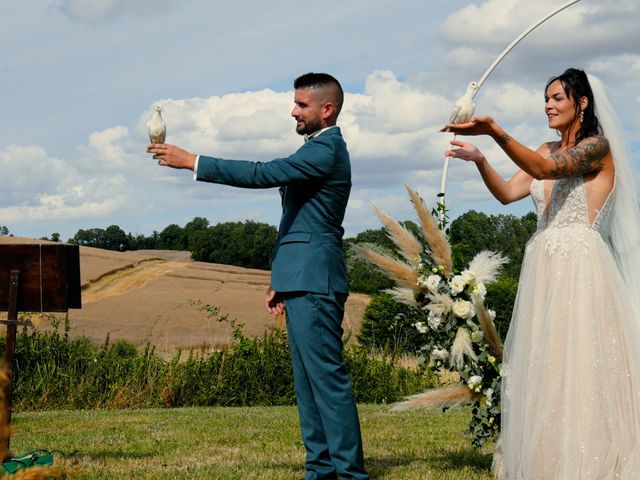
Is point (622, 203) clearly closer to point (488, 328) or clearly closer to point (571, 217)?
point (571, 217)

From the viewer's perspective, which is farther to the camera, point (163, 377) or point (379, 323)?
point (379, 323)

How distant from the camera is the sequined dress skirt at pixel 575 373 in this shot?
4766 mm

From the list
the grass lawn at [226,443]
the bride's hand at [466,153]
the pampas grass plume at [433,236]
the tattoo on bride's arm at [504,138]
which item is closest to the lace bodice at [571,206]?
the bride's hand at [466,153]

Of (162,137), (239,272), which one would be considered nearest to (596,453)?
(162,137)

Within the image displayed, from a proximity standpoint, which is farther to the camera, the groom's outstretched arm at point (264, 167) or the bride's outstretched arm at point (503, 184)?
the bride's outstretched arm at point (503, 184)

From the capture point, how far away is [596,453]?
4742 mm

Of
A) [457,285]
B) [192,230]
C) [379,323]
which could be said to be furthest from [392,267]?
[192,230]

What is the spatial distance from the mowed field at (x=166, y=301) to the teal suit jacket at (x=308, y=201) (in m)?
8.74

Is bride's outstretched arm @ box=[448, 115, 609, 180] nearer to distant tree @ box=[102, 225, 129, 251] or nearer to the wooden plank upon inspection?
the wooden plank

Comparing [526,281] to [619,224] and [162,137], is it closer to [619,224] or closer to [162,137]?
[619,224]

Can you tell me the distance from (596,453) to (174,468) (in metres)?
2.90

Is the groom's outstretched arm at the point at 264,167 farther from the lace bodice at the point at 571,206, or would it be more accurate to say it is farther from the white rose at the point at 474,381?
the white rose at the point at 474,381

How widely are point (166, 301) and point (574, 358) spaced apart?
15012 mm

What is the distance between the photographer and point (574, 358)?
15.9ft
